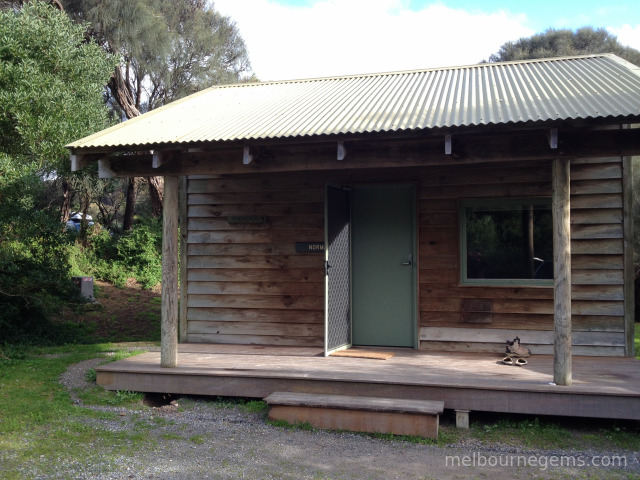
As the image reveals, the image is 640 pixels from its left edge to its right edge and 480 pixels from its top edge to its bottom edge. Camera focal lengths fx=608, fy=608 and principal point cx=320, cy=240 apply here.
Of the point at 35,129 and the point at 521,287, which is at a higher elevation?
the point at 35,129

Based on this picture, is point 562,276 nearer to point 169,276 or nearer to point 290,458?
point 290,458

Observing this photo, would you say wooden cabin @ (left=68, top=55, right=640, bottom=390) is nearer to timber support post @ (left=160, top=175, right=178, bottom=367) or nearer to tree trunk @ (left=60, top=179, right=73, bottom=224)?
timber support post @ (left=160, top=175, right=178, bottom=367)

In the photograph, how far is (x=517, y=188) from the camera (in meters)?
7.04

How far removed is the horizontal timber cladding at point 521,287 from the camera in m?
6.78

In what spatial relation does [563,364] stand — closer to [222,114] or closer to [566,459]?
[566,459]

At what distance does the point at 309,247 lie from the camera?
25.4 feet

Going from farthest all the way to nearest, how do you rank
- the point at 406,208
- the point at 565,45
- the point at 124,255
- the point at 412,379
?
1. the point at 565,45
2. the point at 124,255
3. the point at 406,208
4. the point at 412,379

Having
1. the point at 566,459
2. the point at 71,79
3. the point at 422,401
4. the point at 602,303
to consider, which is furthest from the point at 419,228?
the point at 71,79

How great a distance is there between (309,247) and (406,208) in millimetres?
1317

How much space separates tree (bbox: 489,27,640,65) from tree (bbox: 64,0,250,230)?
47.2 ft

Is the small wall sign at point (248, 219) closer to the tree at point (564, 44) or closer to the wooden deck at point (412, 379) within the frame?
the wooden deck at point (412, 379)

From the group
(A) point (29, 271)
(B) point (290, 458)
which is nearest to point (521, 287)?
(B) point (290, 458)

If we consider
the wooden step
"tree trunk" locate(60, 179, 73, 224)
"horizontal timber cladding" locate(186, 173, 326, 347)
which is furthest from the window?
"tree trunk" locate(60, 179, 73, 224)

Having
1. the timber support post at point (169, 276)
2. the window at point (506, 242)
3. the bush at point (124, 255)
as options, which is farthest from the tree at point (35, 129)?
the bush at point (124, 255)
